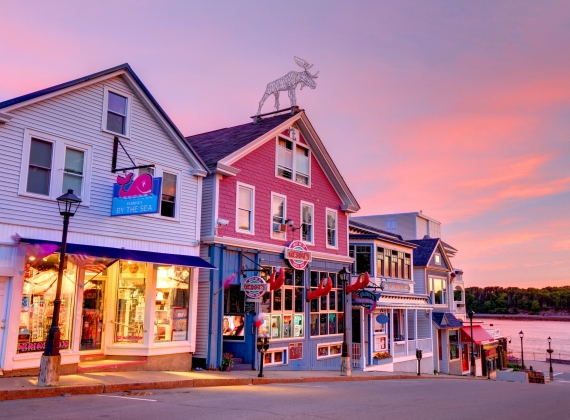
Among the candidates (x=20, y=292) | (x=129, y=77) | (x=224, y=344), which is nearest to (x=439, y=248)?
(x=224, y=344)

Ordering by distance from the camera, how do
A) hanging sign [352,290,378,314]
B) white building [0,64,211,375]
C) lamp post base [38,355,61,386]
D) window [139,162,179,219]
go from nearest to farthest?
lamp post base [38,355,61,386] < white building [0,64,211,375] < window [139,162,179,219] < hanging sign [352,290,378,314]

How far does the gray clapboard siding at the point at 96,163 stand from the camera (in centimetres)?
1451

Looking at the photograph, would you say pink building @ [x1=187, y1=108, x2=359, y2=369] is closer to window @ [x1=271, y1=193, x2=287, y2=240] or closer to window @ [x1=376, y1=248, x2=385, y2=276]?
window @ [x1=271, y1=193, x2=287, y2=240]

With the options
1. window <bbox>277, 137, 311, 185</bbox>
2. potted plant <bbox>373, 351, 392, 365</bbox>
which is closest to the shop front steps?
window <bbox>277, 137, 311, 185</bbox>

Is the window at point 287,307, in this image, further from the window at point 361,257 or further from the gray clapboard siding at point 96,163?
the window at point 361,257

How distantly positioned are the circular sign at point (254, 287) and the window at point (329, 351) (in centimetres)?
679

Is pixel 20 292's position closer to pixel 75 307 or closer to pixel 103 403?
pixel 75 307

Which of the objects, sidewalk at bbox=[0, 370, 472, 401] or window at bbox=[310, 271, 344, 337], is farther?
window at bbox=[310, 271, 344, 337]

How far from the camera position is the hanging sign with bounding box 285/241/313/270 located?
77.3 feet

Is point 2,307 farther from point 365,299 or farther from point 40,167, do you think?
point 365,299

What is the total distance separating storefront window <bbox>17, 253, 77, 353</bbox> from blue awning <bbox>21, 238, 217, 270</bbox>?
656 millimetres

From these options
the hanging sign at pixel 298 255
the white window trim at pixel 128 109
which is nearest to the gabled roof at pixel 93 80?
the white window trim at pixel 128 109

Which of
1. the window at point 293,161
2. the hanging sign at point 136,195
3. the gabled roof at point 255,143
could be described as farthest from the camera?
the window at point 293,161

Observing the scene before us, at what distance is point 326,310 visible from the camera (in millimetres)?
26328
